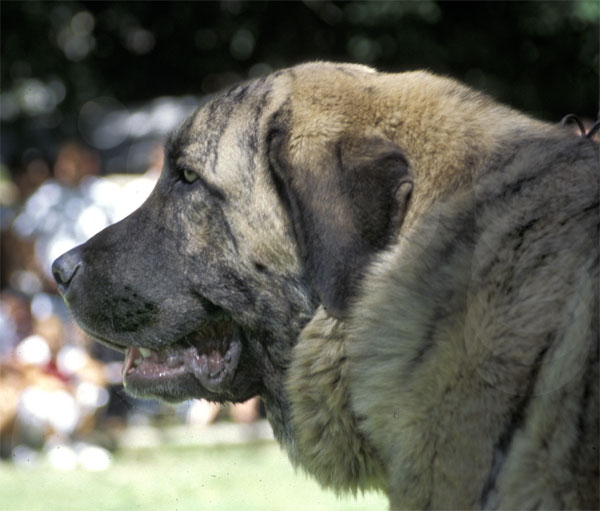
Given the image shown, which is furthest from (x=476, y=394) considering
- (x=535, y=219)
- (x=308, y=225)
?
(x=308, y=225)

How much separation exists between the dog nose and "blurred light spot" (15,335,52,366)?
15.2 feet

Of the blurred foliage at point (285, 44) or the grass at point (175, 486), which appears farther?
the blurred foliage at point (285, 44)

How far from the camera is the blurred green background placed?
6777 mm

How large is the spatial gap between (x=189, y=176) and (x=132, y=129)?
1008 centimetres

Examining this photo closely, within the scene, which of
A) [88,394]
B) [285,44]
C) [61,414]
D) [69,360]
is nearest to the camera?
[61,414]

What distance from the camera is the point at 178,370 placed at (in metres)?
3.24

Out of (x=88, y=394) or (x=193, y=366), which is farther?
(x=88, y=394)

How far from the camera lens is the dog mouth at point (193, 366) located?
315cm

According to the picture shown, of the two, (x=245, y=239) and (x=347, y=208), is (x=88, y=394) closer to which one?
(x=245, y=239)

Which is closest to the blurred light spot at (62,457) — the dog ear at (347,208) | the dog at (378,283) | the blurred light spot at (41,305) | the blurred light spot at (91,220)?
the blurred light spot at (41,305)

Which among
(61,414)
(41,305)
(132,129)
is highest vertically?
(41,305)

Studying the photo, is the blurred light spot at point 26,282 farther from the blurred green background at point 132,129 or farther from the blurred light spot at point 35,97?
the blurred light spot at point 35,97

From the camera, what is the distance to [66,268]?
3.35 metres

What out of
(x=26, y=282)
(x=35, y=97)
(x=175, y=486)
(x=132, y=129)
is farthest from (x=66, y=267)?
(x=35, y=97)
